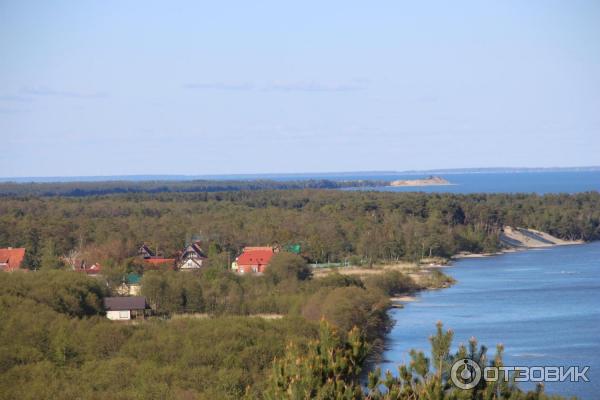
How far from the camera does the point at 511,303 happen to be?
111 ft

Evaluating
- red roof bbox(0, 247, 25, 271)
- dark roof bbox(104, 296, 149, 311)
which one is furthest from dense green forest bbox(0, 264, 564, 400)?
red roof bbox(0, 247, 25, 271)

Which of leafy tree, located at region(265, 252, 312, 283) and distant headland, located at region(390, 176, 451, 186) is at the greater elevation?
leafy tree, located at region(265, 252, 312, 283)

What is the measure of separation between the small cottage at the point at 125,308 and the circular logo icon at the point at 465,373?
765 inches

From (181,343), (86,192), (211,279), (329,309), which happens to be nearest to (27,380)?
(181,343)

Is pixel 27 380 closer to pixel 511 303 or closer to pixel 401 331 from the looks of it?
pixel 401 331

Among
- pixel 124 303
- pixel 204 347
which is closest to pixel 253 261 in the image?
pixel 124 303

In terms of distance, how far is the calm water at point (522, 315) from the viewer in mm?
23562

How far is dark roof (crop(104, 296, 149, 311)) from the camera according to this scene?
2970 centimetres

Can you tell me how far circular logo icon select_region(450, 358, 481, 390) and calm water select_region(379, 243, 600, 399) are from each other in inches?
371

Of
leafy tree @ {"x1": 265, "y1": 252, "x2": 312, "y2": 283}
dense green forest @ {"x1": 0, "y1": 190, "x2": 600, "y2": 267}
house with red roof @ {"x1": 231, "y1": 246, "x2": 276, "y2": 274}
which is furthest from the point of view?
dense green forest @ {"x1": 0, "y1": 190, "x2": 600, "y2": 267}

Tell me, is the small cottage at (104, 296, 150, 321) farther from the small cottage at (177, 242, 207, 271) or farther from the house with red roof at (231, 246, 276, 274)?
the small cottage at (177, 242, 207, 271)

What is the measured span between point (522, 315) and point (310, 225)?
2556 centimetres

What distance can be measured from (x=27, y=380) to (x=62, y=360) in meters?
2.31

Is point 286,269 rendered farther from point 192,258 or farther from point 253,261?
point 192,258
